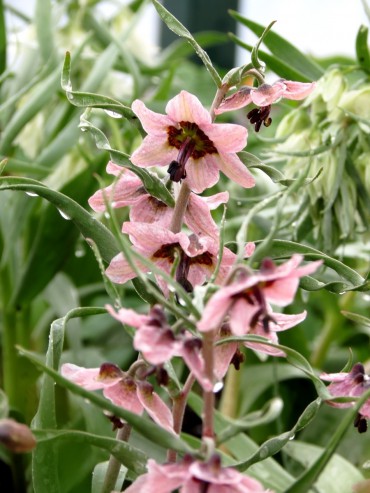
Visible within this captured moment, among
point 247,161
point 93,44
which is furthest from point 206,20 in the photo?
point 247,161

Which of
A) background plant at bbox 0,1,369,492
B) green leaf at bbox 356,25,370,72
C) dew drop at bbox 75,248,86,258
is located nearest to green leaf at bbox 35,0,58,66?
background plant at bbox 0,1,369,492

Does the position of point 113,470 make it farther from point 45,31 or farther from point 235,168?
point 45,31

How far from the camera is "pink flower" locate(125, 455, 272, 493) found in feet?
0.93

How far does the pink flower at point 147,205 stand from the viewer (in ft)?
1.30

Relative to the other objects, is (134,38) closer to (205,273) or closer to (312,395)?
(312,395)

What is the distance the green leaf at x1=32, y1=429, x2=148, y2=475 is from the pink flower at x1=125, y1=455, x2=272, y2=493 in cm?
4

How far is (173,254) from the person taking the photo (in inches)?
15.0

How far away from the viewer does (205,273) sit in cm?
39

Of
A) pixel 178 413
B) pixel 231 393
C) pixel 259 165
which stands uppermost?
pixel 259 165

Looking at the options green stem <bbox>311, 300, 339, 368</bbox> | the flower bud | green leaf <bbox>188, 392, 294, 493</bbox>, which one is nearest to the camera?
green leaf <bbox>188, 392, 294, 493</bbox>

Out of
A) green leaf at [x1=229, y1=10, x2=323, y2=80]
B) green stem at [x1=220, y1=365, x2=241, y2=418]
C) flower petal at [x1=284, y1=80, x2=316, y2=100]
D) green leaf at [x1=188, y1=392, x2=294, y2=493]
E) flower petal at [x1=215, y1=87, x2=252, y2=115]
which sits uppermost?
green leaf at [x1=229, y1=10, x2=323, y2=80]

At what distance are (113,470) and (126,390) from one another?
46 mm

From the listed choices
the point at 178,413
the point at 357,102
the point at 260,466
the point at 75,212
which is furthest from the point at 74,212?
the point at 357,102

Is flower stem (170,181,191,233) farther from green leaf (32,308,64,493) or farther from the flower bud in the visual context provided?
the flower bud
